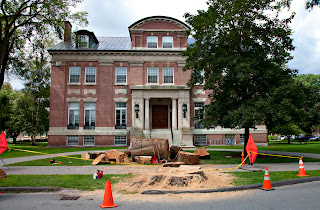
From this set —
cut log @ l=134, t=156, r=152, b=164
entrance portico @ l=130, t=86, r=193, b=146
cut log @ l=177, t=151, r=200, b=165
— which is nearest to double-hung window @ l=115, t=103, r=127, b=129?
entrance portico @ l=130, t=86, r=193, b=146

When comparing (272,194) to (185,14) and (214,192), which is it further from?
(185,14)

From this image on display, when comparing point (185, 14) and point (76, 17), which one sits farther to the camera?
point (76, 17)

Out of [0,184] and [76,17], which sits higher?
[76,17]

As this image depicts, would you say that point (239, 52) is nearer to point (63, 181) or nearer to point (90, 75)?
point (63, 181)

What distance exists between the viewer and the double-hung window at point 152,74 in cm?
2925

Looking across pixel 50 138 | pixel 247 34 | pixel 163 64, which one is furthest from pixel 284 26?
pixel 50 138

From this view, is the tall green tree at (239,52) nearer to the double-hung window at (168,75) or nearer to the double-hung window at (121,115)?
the double-hung window at (168,75)

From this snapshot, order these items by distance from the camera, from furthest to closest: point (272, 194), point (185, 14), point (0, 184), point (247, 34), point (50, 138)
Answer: point (50, 138) → point (185, 14) → point (247, 34) → point (0, 184) → point (272, 194)

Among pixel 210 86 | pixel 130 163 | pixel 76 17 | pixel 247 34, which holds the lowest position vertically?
pixel 130 163

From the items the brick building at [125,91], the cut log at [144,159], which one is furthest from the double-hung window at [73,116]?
the cut log at [144,159]

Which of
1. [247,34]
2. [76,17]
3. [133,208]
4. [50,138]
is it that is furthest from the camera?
[50,138]

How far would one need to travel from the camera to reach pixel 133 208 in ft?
20.0

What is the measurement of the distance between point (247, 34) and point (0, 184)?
14.6 meters

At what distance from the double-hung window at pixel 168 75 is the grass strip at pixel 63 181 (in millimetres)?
20088
